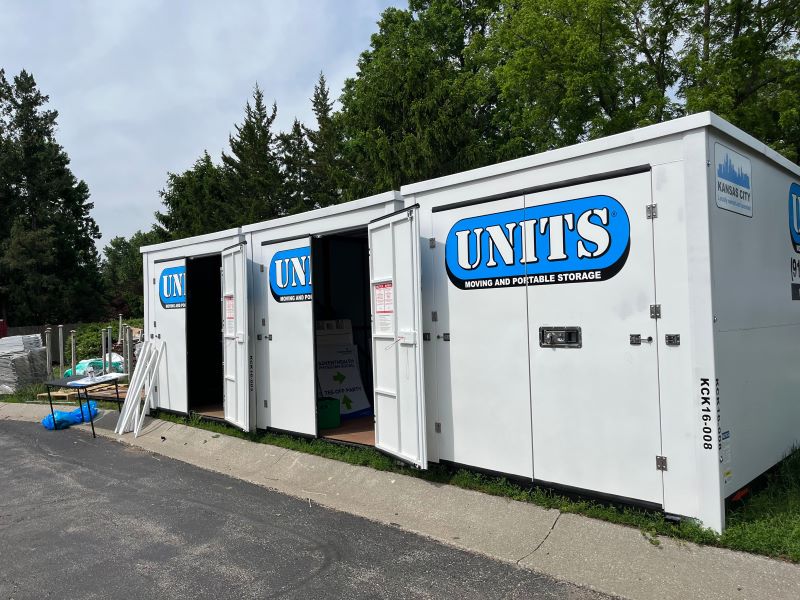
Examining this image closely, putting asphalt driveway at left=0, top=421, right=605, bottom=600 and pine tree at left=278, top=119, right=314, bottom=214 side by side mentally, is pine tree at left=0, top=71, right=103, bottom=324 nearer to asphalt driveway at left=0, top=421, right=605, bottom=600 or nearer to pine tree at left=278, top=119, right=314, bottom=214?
pine tree at left=278, top=119, right=314, bottom=214

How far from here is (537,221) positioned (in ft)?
17.1

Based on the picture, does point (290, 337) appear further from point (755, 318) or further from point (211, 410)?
point (755, 318)

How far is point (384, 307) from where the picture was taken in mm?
6480

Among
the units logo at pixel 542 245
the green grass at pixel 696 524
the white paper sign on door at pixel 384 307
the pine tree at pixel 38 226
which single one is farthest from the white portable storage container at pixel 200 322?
the pine tree at pixel 38 226

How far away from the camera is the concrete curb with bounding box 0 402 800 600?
12.5 feet

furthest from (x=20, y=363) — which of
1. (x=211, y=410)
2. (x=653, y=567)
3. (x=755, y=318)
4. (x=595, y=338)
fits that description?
(x=755, y=318)

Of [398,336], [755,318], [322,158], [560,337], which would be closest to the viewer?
[755,318]

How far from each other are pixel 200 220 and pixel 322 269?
31.8 meters

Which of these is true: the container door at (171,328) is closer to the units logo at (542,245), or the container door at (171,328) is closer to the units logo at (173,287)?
the units logo at (173,287)

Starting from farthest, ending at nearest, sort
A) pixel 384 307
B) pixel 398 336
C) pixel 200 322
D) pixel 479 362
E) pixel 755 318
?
pixel 200 322 → pixel 384 307 → pixel 398 336 → pixel 479 362 → pixel 755 318

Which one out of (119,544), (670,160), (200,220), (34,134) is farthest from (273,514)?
(34,134)

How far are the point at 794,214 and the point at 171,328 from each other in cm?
901

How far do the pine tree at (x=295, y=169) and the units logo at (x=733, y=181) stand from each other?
102ft

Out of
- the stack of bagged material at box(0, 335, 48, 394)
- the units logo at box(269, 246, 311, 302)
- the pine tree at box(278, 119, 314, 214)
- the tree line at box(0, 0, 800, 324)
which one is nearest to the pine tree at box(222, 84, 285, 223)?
the pine tree at box(278, 119, 314, 214)
